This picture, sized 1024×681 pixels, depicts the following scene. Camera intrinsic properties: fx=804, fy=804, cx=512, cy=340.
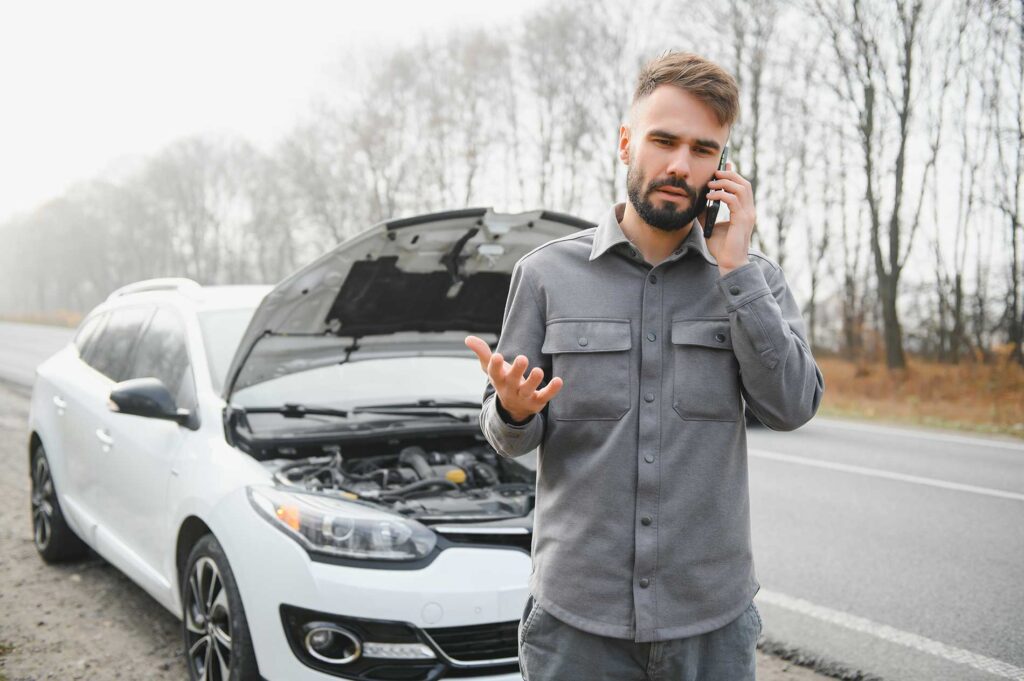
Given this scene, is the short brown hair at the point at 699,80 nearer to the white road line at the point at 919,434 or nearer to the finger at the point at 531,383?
the finger at the point at 531,383

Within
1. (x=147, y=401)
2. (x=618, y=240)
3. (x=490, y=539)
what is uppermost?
(x=618, y=240)

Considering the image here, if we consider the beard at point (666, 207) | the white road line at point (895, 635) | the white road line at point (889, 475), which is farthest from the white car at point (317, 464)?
the white road line at point (889, 475)

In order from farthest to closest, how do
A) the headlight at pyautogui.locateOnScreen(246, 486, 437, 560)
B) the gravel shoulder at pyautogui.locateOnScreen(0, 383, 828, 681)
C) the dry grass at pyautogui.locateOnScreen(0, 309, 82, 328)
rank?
the dry grass at pyautogui.locateOnScreen(0, 309, 82, 328) → the gravel shoulder at pyautogui.locateOnScreen(0, 383, 828, 681) → the headlight at pyautogui.locateOnScreen(246, 486, 437, 560)

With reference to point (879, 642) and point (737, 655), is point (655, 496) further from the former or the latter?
point (879, 642)

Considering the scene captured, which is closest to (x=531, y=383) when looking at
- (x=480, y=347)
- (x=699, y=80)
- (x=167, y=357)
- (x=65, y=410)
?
(x=480, y=347)

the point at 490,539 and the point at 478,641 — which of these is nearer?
the point at 478,641

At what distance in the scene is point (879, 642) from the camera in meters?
3.82

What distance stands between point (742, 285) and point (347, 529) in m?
1.73

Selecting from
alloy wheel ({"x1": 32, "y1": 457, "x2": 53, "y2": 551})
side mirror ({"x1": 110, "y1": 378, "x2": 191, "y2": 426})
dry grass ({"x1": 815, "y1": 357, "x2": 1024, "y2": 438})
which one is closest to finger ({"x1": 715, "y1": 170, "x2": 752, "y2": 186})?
side mirror ({"x1": 110, "y1": 378, "x2": 191, "y2": 426})

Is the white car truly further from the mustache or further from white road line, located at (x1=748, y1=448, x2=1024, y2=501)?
white road line, located at (x1=748, y1=448, x2=1024, y2=501)

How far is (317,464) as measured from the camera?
356 cm

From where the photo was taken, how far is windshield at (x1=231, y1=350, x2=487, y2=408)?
3.79 meters

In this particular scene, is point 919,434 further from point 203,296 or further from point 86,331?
point 86,331

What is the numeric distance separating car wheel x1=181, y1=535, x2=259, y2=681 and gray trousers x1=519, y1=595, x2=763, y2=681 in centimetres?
150
